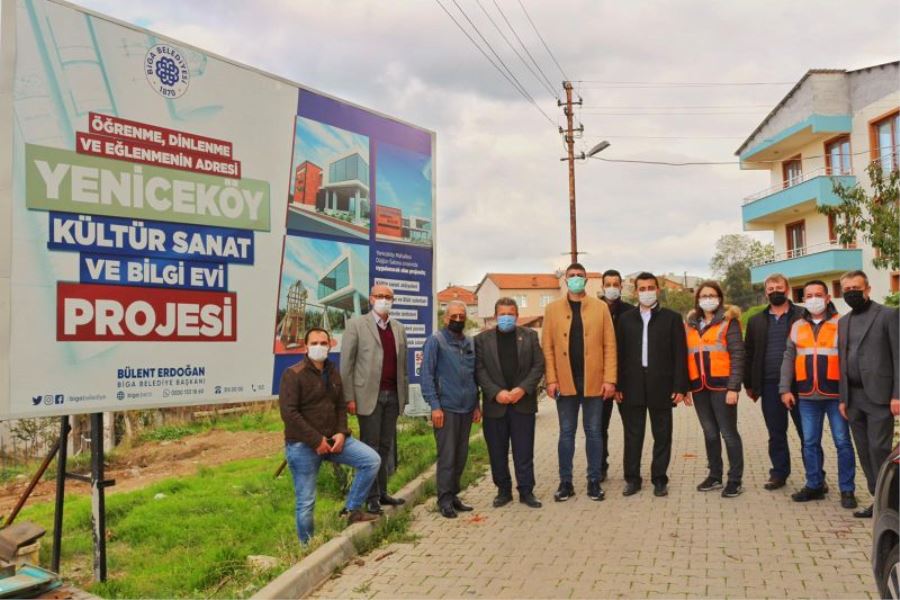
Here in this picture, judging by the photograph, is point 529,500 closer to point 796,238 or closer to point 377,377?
point 377,377

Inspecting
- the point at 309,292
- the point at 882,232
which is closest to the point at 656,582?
the point at 309,292

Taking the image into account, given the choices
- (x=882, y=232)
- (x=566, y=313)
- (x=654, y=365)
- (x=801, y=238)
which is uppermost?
(x=801, y=238)

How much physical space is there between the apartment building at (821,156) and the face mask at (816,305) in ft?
66.6

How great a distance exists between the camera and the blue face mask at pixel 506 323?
6926 millimetres

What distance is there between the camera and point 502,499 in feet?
23.1

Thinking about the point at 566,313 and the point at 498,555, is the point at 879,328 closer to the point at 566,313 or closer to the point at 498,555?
the point at 566,313

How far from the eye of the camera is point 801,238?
1259 inches

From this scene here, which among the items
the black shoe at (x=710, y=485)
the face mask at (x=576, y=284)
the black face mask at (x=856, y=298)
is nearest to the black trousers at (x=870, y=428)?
the black face mask at (x=856, y=298)

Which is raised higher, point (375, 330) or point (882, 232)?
point (882, 232)

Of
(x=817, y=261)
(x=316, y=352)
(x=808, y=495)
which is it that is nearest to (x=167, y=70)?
(x=316, y=352)

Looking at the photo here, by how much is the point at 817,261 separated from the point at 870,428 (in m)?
25.1

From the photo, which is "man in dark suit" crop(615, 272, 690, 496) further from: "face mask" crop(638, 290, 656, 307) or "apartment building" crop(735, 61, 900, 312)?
"apartment building" crop(735, 61, 900, 312)

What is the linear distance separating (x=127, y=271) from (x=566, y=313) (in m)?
3.94

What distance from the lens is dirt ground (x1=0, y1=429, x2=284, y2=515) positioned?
11.0 meters
